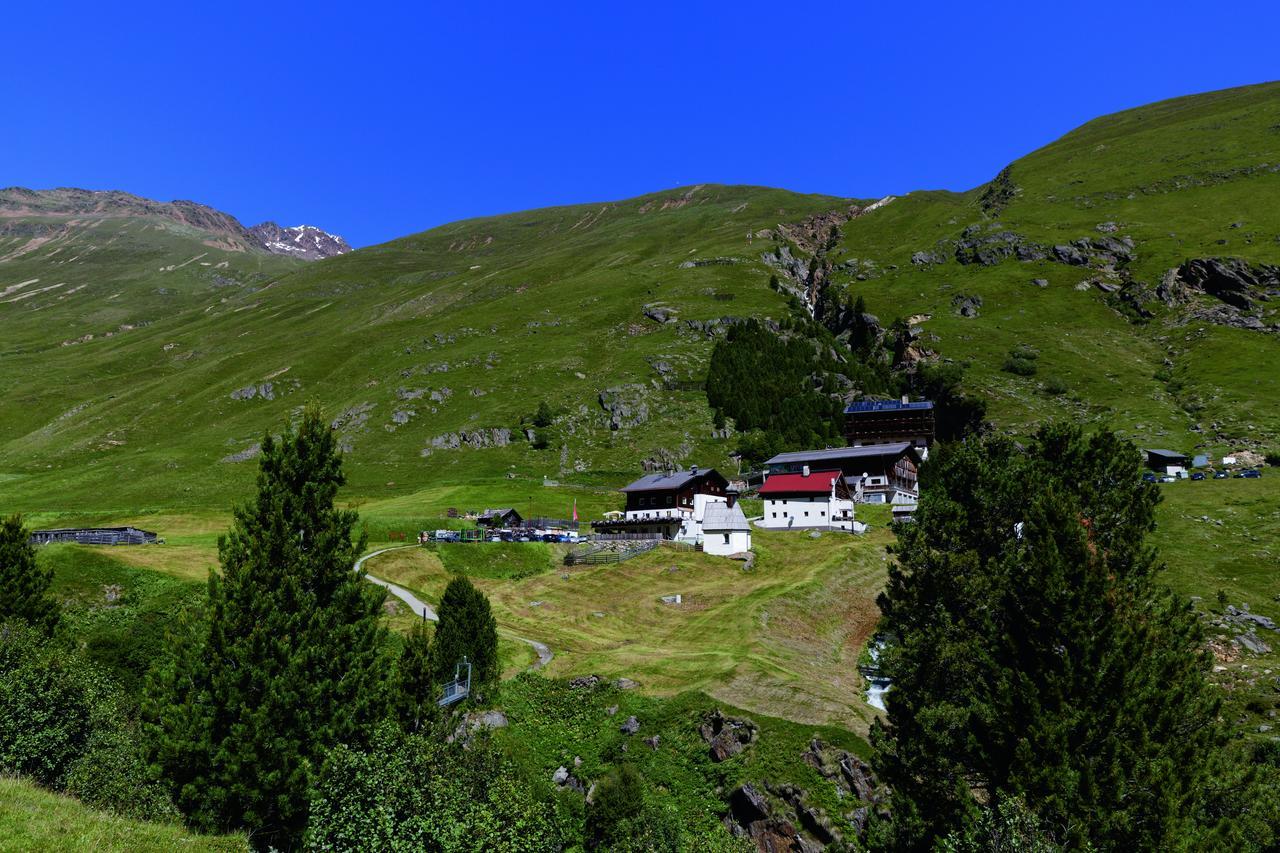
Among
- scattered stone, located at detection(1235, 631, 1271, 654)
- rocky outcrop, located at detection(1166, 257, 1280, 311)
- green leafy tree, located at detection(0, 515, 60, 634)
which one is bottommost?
scattered stone, located at detection(1235, 631, 1271, 654)

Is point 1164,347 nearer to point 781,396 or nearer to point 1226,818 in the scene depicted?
point 781,396

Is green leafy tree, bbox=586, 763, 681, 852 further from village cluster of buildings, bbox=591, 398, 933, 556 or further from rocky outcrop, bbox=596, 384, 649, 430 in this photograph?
rocky outcrop, bbox=596, 384, 649, 430

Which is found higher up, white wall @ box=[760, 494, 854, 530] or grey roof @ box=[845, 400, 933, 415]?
grey roof @ box=[845, 400, 933, 415]

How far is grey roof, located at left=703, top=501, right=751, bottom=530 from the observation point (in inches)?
3425

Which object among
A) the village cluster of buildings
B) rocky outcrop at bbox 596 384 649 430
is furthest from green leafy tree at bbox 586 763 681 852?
rocky outcrop at bbox 596 384 649 430

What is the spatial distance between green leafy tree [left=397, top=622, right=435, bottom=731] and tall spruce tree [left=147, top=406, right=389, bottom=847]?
226cm

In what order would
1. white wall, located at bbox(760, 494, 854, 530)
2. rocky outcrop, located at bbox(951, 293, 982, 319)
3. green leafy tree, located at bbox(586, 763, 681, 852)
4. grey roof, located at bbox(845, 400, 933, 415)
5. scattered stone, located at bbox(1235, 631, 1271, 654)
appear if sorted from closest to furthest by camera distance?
green leafy tree, located at bbox(586, 763, 681, 852)
scattered stone, located at bbox(1235, 631, 1271, 654)
white wall, located at bbox(760, 494, 854, 530)
grey roof, located at bbox(845, 400, 933, 415)
rocky outcrop, located at bbox(951, 293, 982, 319)

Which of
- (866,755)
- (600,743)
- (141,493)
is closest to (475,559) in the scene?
(600,743)

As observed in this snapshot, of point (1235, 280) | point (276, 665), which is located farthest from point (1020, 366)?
point (276, 665)

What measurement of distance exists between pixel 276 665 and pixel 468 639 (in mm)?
19637

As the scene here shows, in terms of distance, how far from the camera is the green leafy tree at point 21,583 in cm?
3997

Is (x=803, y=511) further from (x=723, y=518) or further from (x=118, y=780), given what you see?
(x=118, y=780)

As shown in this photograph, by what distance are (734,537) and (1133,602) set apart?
196 feet

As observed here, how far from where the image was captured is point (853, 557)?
7662 centimetres
